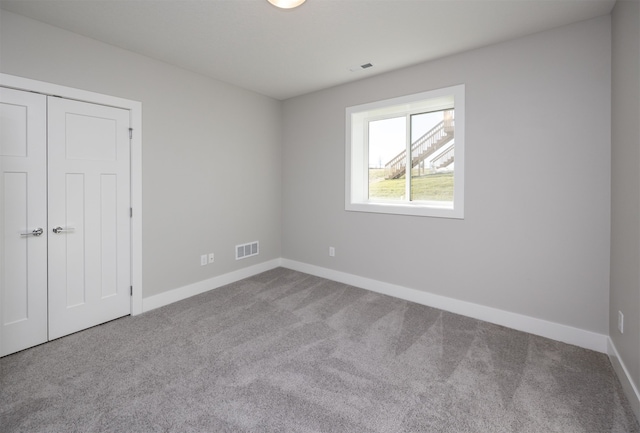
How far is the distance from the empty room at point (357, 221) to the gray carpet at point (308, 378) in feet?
0.06

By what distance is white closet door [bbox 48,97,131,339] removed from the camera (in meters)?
2.62

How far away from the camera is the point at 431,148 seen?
3562mm

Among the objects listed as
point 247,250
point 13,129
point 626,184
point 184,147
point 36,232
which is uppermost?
point 184,147

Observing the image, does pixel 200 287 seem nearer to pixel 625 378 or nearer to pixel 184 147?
pixel 184 147

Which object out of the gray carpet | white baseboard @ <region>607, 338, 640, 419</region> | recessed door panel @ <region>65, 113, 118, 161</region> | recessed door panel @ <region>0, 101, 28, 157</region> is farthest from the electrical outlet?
recessed door panel @ <region>0, 101, 28, 157</region>

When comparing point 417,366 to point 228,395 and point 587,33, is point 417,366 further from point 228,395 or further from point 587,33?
point 587,33

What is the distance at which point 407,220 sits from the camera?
354cm

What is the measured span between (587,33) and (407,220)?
2.19m

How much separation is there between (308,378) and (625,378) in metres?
2.06

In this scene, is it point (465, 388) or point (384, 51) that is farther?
point (384, 51)

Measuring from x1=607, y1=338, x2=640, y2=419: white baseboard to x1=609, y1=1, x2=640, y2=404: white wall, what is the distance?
3cm

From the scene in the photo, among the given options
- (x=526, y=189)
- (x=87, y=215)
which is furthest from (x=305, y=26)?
(x=87, y=215)

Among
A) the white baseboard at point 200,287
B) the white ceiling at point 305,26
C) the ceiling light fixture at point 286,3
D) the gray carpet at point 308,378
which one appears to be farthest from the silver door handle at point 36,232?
the ceiling light fixture at point 286,3

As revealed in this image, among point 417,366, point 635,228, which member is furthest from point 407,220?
point 635,228
